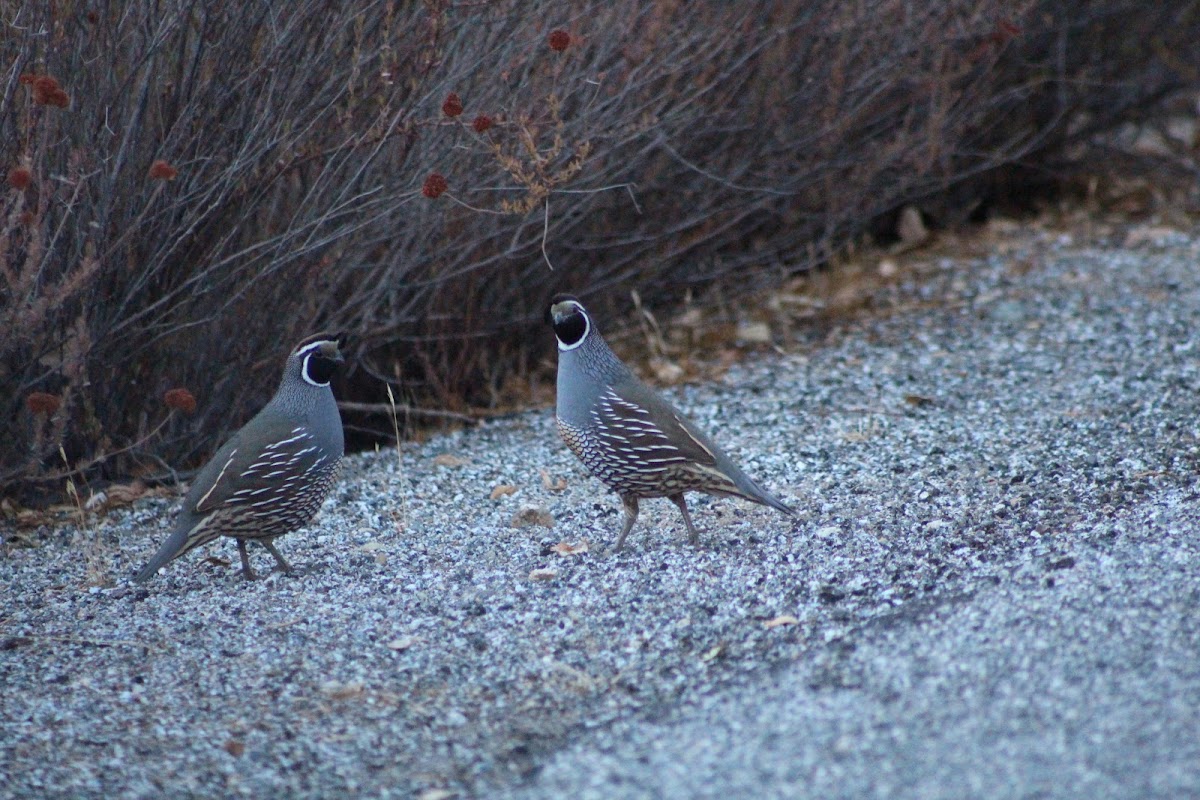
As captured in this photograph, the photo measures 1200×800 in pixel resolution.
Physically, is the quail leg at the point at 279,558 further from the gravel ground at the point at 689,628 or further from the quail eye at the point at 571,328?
the quail eye at the point at 571,328

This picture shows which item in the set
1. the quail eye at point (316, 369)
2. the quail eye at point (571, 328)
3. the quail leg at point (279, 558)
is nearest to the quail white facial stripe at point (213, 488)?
the quail leg at point (279, 558)

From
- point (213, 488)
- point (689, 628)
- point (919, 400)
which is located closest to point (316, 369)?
point (213, 488)

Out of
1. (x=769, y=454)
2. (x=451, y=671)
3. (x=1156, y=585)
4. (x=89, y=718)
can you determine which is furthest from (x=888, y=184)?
(x=89, y=718)

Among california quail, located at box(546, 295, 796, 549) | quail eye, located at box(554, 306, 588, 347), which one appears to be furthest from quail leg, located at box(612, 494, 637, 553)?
quail eye, located at box(554, 306, 588, 347)

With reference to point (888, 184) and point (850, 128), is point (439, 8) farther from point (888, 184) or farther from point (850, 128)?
point (888, 184)

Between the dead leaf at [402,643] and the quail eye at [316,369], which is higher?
the quail eye at [316,369]

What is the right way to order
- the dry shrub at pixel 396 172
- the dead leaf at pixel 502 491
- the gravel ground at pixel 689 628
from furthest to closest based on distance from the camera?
the dead leaf at pixel 502 491 < the dry shrub at pixel 396 172 < the gravel ground at pixel 689 628

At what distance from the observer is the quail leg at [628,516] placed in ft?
18.7

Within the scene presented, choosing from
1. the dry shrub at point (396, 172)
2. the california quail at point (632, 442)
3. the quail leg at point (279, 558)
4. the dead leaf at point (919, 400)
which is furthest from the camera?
the dead leaf at point (919, 400)

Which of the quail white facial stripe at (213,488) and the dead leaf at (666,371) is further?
the dead leaf at (666,371)

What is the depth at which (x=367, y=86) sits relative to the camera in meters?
6.50

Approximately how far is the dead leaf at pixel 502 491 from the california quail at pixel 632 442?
32.9 inches

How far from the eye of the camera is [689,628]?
4859 mm

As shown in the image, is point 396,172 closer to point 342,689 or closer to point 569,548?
point 569,548
